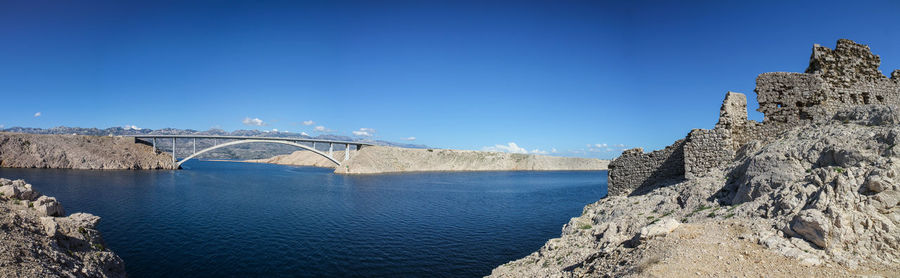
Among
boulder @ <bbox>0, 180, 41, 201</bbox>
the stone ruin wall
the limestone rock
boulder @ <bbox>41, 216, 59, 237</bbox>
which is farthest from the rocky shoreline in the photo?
the limestone rock

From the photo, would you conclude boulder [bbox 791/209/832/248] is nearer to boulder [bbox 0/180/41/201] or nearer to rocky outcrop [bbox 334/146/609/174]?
boulder [bbox 0/180/41/201]

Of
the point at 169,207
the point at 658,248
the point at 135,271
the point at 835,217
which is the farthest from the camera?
the point at 169,207

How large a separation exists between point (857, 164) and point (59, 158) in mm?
93207

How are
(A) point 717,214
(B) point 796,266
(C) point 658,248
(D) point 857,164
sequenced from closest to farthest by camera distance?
(B) point 796,266, (C) point 658,248, (D) point 857,164, (A) point 717,214

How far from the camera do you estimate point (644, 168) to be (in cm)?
1551

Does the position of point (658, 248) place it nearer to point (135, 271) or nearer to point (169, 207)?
point (135, 271)

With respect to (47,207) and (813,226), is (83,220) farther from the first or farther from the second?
(813,226)

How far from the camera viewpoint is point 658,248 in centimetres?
675

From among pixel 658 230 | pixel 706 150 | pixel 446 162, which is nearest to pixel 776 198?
pixel 658 230

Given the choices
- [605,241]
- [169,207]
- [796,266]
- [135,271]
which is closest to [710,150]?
[605,241]

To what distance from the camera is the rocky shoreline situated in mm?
87700

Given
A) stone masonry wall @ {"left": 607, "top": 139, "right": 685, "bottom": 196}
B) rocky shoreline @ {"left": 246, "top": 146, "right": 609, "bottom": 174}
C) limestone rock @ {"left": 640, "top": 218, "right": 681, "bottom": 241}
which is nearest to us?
limestone rock @ {"left": 640, "top": 218, "right": 681, "bottom": 241}

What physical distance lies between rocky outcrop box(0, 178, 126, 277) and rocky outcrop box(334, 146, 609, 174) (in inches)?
2793

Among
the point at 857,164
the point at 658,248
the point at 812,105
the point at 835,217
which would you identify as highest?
the point at 812,105
